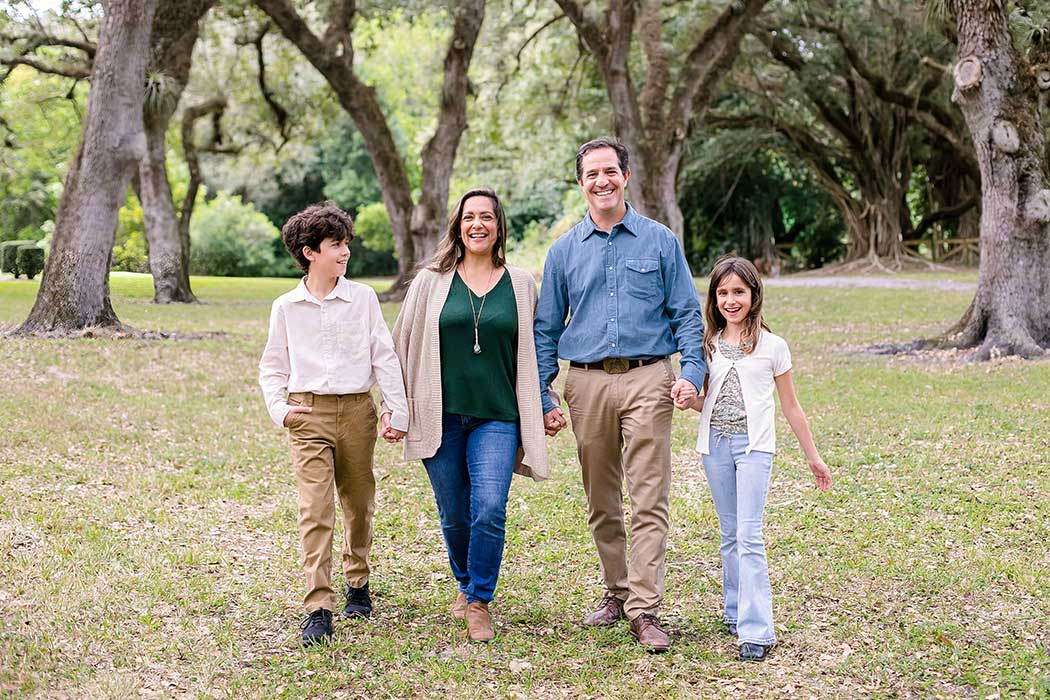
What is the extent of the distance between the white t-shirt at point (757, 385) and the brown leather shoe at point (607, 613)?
2.86 feet

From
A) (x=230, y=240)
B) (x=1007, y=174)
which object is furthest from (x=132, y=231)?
(x=1007, y=174)

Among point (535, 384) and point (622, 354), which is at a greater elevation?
point (622, 354)

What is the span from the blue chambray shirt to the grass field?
1.23 m

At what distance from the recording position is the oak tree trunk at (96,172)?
13820 millimetres

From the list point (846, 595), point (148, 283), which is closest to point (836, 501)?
point (846, 595)

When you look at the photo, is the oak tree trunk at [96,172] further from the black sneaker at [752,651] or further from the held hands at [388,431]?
the black sneaker at [752,651]

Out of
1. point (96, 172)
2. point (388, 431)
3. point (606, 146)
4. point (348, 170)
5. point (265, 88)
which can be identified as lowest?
point (388, 431)

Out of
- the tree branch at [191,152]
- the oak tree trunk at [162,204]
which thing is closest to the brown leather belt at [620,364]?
the oak tree trunk at [162,204]

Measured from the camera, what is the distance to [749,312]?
15.2 ft

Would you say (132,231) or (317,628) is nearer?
(317,628)

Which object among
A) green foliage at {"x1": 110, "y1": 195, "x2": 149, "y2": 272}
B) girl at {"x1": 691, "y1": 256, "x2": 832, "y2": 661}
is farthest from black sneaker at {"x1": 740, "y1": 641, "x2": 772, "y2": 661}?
green foliage at {"x1": 110, "y1": 195, "x2": 149, "y2": 272}

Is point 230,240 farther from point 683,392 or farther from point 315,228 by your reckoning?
point 683,392

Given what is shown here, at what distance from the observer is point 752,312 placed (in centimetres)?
465

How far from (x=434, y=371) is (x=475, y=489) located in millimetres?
529
